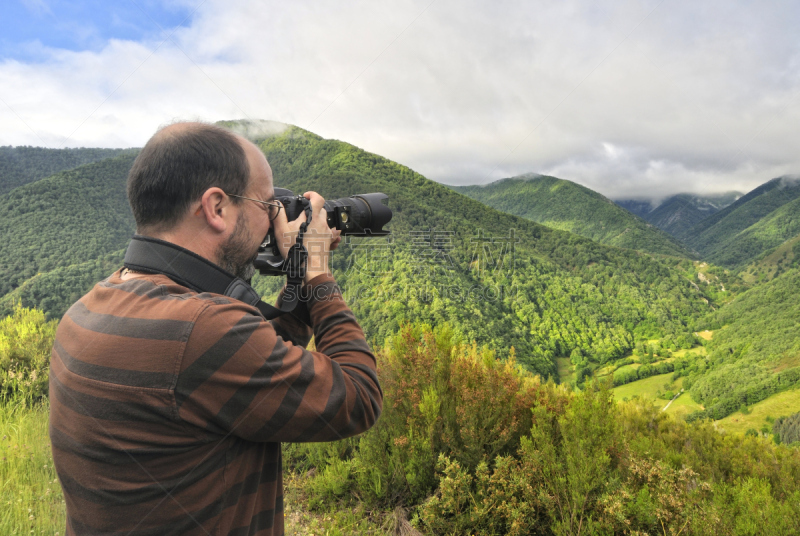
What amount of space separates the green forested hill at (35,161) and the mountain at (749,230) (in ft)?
533

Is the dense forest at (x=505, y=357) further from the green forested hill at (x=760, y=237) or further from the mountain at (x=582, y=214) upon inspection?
the green forested hill at (x=760, y=237)

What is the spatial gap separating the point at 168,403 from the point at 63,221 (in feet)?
188

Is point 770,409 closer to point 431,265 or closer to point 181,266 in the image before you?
point 431,265

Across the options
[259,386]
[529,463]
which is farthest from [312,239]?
[529,463]

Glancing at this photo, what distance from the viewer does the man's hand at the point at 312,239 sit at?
1209mm

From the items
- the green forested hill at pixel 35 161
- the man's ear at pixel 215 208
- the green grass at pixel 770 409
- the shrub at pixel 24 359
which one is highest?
the green forested hill at pixel 35 161

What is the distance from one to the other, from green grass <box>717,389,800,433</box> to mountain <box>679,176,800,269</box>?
9953 cm

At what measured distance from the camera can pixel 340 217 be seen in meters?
1.61

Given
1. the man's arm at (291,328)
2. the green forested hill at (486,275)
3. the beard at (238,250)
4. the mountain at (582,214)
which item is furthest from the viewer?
the mountain at (582,214)

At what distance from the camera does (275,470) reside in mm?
1064

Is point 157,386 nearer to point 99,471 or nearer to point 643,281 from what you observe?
point 99,471

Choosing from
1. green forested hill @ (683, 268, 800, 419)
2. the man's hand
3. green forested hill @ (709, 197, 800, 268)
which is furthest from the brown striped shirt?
green forested hill @ (709, 197, 800, 268)

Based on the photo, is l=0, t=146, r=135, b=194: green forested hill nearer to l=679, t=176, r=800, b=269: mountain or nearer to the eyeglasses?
the eyeglasses

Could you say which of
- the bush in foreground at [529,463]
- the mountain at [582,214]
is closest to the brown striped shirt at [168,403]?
the bush in foreground at [529,463]
